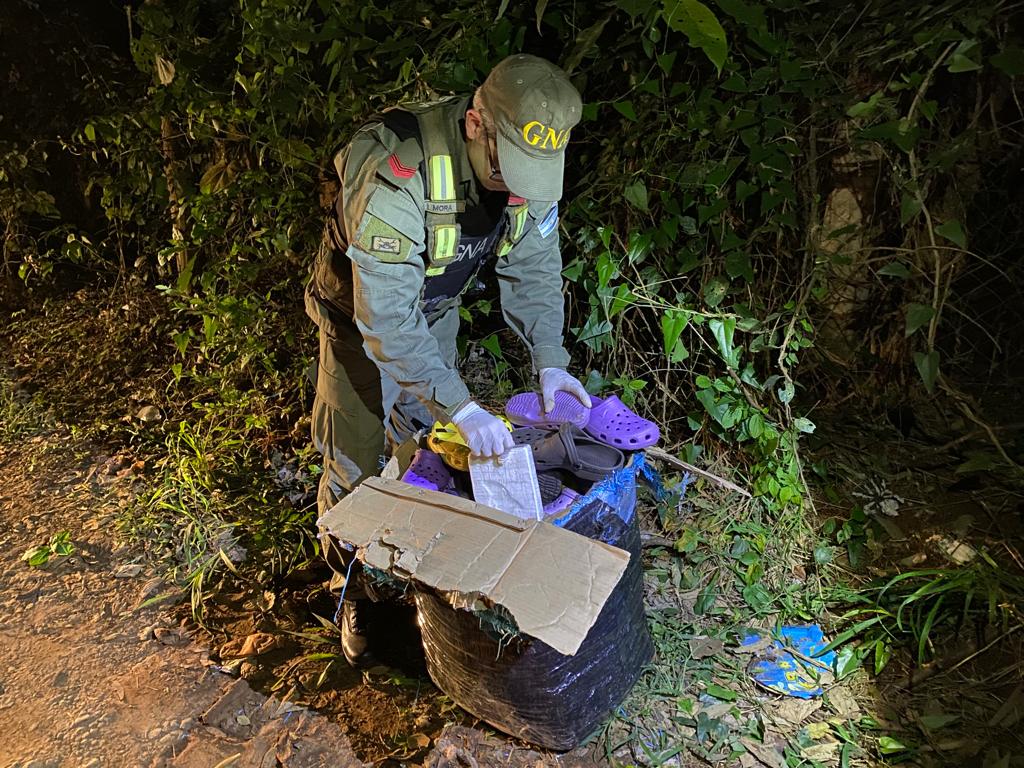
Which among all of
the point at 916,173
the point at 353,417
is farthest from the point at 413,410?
the point at 916,173

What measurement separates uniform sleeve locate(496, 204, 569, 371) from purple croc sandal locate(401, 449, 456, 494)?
45cm

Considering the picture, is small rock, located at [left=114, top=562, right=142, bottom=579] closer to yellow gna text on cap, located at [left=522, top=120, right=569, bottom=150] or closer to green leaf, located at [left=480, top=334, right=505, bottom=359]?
green leaf, located at [left=480, top=334, right=505, bottom=359]

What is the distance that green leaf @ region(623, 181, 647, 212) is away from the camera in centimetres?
206

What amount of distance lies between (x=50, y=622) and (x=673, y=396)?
2.17 m

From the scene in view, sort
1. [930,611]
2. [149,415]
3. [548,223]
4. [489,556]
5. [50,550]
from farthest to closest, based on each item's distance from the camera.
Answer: [149,415], [50,550], [548,223], [930,611], [489,556]

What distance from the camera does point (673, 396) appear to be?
2.28 m

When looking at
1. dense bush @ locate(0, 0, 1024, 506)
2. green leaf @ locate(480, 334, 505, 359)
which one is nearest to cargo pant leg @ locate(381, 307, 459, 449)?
green leaf @ locate(480, 334, 505, 359)

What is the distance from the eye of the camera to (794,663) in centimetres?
179

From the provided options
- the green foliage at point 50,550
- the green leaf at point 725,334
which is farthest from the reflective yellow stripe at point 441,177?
the green foliage at point 50,550

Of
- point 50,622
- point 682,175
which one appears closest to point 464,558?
point 682,175

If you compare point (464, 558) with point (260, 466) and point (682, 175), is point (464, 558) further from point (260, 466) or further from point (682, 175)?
point (260, 466)

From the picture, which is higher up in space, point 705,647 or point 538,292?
point 538,292

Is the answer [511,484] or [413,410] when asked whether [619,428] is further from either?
[413,410]

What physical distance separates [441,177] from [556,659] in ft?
3.69
